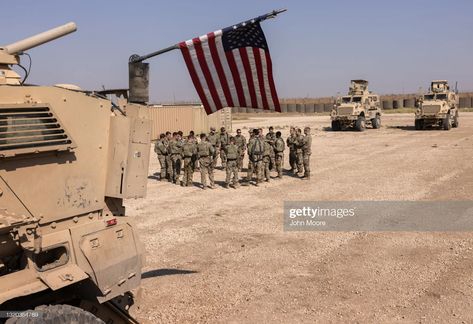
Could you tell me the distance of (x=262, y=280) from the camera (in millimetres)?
6996

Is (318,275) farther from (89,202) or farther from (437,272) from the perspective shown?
(89,202)

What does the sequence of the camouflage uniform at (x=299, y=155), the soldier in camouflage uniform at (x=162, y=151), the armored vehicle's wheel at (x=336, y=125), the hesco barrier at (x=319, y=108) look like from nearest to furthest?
the soldier in camouflage uniform at (x=162, y=151)
the camouflage uniform at (x=299, y=155)
the armored vehicle's wheel at (x=336, y=125)
the hesco barrier at (x=319, y=108)

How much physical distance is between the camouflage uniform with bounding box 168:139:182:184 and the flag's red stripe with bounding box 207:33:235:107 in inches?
331

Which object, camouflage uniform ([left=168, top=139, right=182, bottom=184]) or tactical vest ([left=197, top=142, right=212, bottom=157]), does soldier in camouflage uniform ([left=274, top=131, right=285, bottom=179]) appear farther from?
camouflage uniform ([left=168, top=139, right=182, bottom=184])

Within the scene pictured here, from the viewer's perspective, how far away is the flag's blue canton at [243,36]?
5949 mm

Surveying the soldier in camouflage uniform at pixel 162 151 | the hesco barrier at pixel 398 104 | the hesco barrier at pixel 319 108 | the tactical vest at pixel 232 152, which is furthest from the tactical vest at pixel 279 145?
the hesco barrier at pixel 319 108

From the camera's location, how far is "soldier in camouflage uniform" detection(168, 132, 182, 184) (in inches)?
576

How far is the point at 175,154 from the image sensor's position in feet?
48.2

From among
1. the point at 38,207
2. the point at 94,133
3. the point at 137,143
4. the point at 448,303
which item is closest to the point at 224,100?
the point at 137,143

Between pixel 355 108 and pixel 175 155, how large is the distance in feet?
61.3

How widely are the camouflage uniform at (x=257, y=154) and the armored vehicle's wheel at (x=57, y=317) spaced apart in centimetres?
1092

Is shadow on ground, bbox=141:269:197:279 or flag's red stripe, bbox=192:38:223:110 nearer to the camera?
flag's red stripe, bbox=192:38:223:110

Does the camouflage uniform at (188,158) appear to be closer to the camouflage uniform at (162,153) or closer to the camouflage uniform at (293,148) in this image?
the camouflage uniform at (162,153)

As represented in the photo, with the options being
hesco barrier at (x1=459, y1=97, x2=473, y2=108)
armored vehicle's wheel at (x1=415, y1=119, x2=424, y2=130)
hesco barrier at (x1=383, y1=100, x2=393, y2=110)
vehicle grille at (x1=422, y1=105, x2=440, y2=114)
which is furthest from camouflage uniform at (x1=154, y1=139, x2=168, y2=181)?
hesco barrier at (x1=459, y1=97, x2=473, y2=108)
